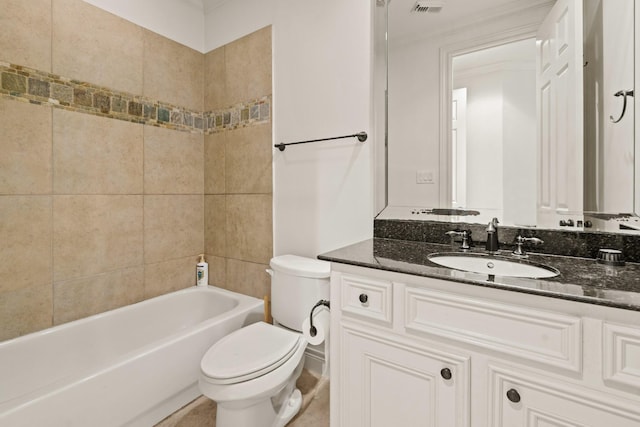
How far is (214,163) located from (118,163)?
24.6 inches

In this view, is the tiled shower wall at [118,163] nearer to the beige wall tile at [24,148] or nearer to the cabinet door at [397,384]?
the beige wall tile at [24,148]

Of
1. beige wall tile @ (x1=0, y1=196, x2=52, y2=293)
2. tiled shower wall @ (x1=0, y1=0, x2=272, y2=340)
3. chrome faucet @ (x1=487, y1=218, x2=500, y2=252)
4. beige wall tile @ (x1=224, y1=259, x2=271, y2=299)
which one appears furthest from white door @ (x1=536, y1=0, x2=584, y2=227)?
beige wall tile @ (x1=0, y1=196, x2=52, y2=293)

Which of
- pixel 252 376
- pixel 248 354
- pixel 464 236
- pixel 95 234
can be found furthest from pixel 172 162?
pixel 464 236

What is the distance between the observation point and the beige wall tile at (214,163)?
225 cm

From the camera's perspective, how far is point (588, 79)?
1119 mm

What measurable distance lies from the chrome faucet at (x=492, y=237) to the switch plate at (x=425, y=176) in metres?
0.35

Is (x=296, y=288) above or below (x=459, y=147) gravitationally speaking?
below

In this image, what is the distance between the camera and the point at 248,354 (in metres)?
1.32

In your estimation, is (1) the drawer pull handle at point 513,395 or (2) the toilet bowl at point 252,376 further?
(2) the toilet bowl at point 252,376

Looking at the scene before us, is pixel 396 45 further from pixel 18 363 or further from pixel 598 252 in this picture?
pixel 18 363

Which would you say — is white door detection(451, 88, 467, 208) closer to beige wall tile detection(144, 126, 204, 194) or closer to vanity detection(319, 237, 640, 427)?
vanity detection(319, 237, 640, 427)

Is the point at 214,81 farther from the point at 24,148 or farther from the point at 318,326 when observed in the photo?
the point at 318,326

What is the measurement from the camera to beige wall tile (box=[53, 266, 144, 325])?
165 cm

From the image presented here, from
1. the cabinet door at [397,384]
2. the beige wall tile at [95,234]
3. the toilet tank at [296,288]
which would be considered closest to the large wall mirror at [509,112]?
the toilet tank at [296,288]
